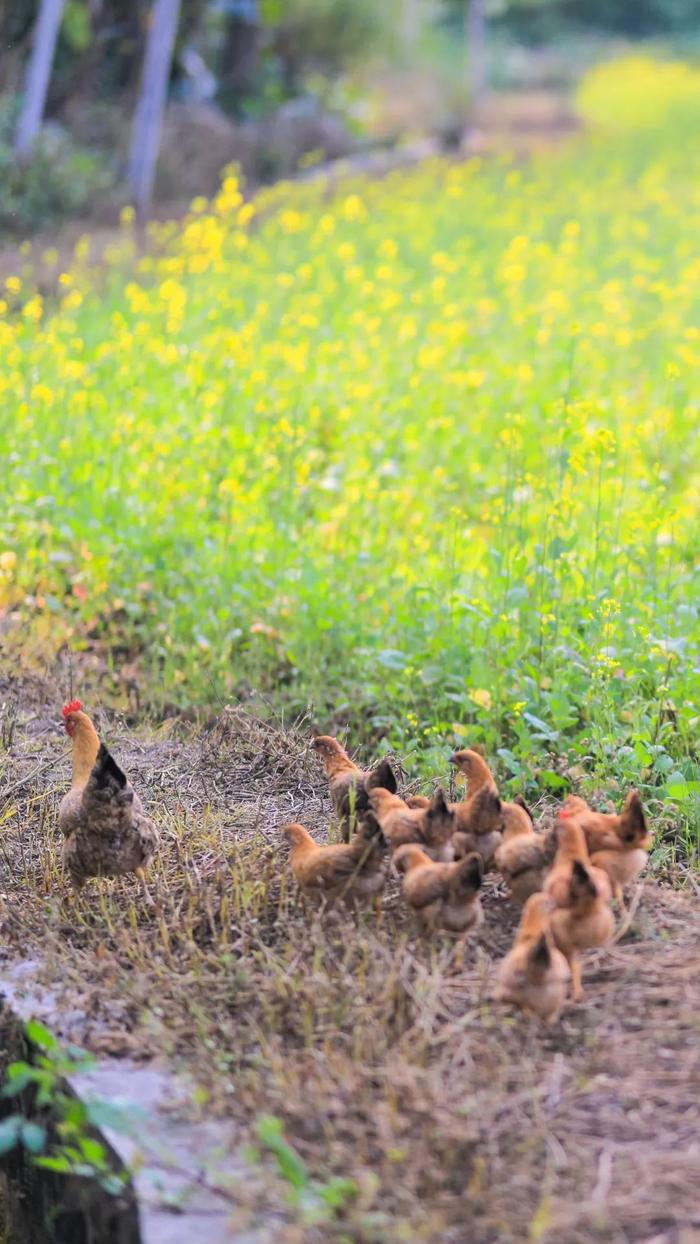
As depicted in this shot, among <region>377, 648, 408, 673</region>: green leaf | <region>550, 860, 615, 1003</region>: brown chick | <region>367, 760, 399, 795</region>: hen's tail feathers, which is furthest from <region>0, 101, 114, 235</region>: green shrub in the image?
<region>550, 860, 615, 1003</region>: brown chick

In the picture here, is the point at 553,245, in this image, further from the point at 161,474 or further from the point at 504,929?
the point at 504,929

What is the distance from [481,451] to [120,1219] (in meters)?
5.77

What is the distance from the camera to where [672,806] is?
4.43m

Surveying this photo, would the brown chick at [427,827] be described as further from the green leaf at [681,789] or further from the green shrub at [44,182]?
the green shrub at [44,182]

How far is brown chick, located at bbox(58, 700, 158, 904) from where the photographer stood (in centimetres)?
Answer: 383

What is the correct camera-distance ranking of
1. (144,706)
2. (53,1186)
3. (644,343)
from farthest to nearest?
(644,343)
(144,706)
(53,1186)

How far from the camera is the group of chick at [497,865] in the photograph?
3184 mm

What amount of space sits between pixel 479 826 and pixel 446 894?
13.9 inches

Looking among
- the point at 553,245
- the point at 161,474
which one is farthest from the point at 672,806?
the point at 553,245

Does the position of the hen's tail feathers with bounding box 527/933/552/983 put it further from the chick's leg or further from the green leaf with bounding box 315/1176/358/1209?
the chick's leg

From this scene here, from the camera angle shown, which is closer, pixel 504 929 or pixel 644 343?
pixel 504 929

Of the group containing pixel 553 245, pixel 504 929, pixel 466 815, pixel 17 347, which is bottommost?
pixel 504 929

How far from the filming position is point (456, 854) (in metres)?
3.80

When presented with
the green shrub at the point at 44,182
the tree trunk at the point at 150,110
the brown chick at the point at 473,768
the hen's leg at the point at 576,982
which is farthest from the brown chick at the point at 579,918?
the tree trunk at the point at 150,110
